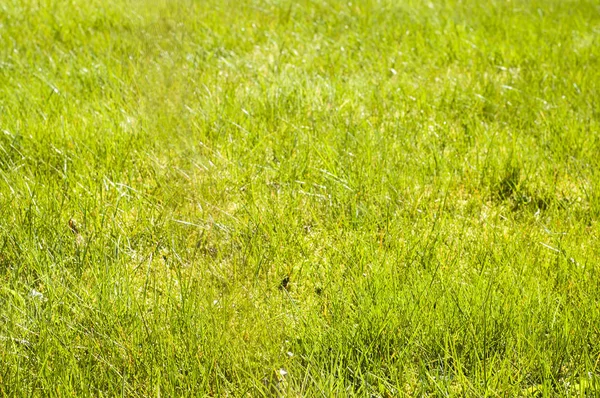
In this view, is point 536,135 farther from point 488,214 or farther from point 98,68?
point 98,68

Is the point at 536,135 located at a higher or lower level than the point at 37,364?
higher

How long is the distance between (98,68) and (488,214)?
8.65 feet

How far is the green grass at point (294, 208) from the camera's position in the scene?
2.38m

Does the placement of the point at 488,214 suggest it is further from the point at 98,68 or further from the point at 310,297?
the point at 98,68

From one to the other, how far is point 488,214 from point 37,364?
2053 millimetres

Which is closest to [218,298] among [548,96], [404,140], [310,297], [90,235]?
[310,297]

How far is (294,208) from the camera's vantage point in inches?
131

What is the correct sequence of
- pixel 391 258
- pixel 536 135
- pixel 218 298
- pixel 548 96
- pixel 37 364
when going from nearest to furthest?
pixel 37 364 < pixel 218 298 < pixel 391 258 < pixel 536 135 < pixel 548 96

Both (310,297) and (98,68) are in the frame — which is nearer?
(310,297)

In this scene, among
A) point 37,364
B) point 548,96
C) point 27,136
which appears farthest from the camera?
point 548,96

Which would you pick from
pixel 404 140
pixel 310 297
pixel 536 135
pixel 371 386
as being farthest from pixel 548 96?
pixel 371 386

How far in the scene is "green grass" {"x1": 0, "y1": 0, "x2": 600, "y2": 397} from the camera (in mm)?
2379

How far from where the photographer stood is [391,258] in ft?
9.50

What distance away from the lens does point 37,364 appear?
7.57 feet
